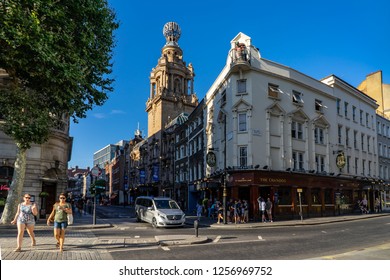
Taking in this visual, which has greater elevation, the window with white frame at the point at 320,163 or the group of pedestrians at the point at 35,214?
the window with white frame at the point at 320,163

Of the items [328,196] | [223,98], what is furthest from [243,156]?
[328,196]

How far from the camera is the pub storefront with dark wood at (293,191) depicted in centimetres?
2809

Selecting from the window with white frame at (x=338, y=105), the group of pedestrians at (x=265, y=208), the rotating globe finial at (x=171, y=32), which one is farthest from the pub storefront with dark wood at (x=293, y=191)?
the rotating globe finial at (x=171, y=32)

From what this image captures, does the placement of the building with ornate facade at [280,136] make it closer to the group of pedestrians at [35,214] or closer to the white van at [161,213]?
the white van at [161,213]

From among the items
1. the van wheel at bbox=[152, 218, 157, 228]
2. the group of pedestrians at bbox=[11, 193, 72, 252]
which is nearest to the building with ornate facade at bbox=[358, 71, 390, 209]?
the van wheel at bbox=[152, 218, 157, 228]

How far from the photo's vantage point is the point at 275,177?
2897cm

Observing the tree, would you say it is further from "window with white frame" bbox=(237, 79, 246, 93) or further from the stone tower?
the stone tower

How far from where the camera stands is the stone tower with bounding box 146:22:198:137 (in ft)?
217

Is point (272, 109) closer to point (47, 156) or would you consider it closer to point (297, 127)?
point (297, 127)

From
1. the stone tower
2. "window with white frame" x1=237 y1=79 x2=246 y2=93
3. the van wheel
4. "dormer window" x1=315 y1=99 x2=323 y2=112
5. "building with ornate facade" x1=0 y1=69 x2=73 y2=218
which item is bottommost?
the van wheel

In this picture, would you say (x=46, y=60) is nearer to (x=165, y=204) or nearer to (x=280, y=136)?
(x=165, y=204)

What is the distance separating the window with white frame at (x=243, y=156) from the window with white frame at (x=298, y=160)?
18.6 feet

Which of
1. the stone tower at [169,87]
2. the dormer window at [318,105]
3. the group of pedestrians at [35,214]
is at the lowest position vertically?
the group of pedestrians at [35,214]
